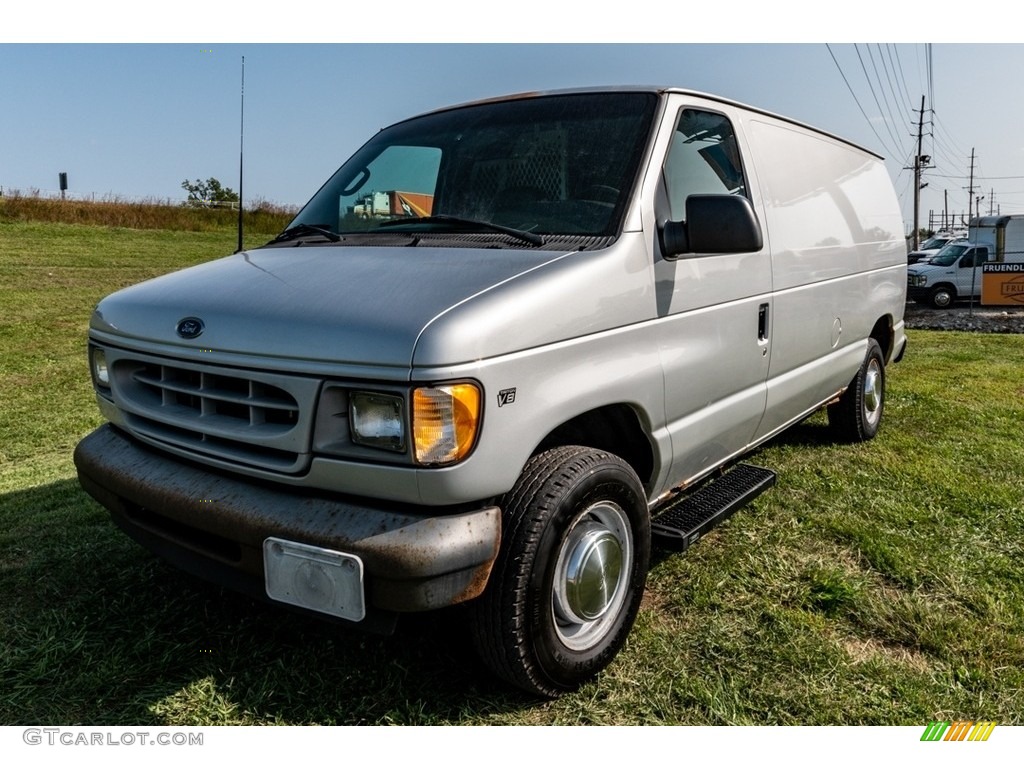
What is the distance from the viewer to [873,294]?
5.32 m

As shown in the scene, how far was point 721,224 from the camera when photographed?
2.83 m

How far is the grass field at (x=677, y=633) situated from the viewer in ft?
8.50

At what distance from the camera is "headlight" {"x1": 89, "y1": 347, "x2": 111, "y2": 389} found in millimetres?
3049

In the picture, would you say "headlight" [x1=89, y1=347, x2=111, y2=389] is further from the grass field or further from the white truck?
the white truck

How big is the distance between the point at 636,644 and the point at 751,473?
129 centimetres

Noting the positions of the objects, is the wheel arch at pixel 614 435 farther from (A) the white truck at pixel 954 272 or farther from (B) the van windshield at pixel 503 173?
(A) the white truck at pixel 954 272

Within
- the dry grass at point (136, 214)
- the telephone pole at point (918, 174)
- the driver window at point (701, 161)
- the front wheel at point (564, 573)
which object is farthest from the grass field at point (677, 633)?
the telephone pole at point (918, 174)

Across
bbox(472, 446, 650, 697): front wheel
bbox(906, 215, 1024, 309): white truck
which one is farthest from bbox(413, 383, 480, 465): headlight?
bbox(906, 215, 1024, 309): white truck

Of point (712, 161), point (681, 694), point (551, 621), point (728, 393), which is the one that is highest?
point (712, 161)

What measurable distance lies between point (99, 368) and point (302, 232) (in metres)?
1.01

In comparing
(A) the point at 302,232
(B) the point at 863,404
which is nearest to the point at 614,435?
(A) the point at 302,232

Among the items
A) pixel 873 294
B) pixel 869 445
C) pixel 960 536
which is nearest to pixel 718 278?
pixel 960 536

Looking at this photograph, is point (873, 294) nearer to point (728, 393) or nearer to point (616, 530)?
point (728, 393)

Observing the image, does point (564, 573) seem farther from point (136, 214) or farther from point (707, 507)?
point (136, 214)
